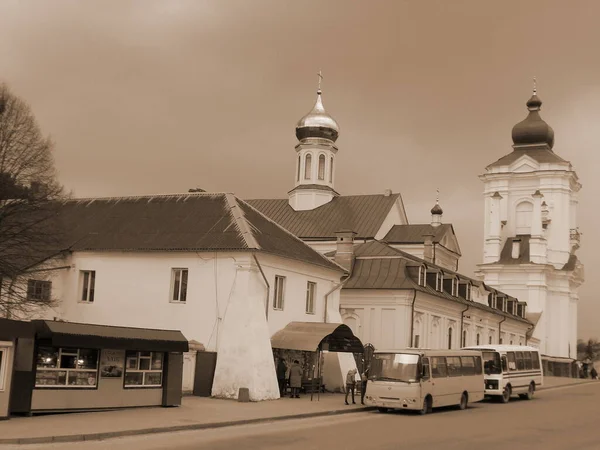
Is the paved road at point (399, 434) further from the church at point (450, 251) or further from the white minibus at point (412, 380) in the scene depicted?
the church at point (450, 251)

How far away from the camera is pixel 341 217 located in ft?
230

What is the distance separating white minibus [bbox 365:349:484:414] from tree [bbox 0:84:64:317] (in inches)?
570

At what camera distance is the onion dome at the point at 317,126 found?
75.4 metres

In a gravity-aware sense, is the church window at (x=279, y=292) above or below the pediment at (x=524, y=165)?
below

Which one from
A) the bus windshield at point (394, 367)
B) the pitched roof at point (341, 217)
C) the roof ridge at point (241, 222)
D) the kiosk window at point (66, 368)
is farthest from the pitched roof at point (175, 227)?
the pitched roof at point (341, 217)

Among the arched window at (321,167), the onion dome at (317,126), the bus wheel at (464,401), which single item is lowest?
the bus wheel at (464,401)

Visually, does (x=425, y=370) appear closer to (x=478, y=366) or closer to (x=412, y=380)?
(x=412, y=380)

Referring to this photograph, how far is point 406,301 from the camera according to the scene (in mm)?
42344

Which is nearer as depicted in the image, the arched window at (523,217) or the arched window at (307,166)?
the arched window at (307,166)

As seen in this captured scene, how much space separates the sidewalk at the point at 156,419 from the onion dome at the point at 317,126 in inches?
1885

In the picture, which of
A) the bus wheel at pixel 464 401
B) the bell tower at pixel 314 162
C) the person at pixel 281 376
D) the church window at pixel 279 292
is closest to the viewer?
the bus wheel at pixel 464 401

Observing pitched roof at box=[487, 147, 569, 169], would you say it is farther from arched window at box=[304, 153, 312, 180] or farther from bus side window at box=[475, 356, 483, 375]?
bus side window at box=[475, 356, 483, 375]

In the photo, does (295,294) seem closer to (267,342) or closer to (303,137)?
(267,342)

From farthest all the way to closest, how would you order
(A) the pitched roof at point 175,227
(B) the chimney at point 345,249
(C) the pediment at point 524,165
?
1. (C) the pediment at point 524,165
2. (B) the chimney at point 345,249
3. (A) the pitched roof at point 175,227
